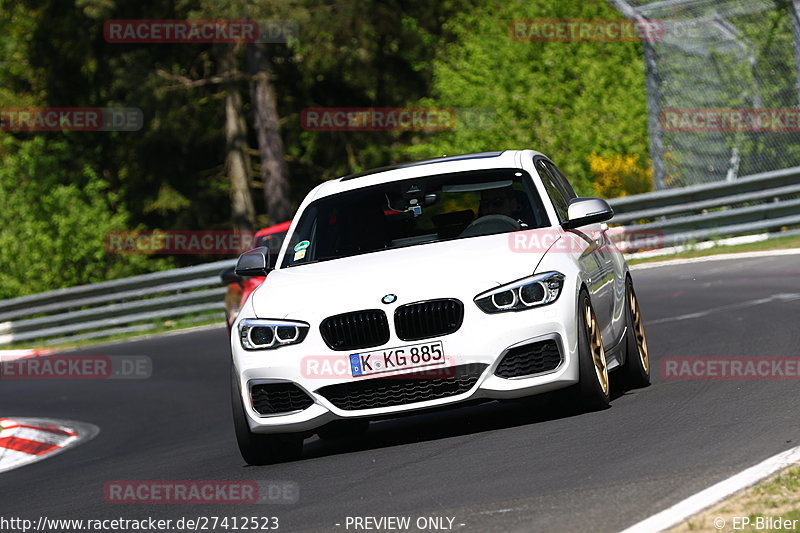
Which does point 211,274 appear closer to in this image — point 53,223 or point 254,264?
point 254,264

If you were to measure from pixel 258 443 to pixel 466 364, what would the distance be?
1.37 m

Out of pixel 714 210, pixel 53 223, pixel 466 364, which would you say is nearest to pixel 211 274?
pixel 714 210

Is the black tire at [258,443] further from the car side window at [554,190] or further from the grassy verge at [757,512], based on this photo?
the grassy verge at [757,512]

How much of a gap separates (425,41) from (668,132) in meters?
24.7

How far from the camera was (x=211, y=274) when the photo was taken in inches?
1086

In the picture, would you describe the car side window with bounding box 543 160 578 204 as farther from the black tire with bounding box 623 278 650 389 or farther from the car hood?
the car hood

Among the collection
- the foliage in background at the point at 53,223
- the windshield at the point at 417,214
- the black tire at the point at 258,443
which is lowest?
the black tire at the point at 258,443

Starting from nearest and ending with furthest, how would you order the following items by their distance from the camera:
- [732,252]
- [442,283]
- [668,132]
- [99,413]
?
[442,283] → [99,413] → [732,252] → [668,132]

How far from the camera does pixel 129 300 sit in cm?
2877

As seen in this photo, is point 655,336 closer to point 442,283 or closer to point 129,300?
point 442,283

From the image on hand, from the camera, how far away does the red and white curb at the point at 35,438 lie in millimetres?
12469

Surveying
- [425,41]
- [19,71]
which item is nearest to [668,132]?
[425,41]

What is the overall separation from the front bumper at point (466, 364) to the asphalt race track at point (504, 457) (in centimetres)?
26

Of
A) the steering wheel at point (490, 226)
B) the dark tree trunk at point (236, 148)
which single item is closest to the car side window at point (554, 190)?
the steering wheel at point (490, 226)
